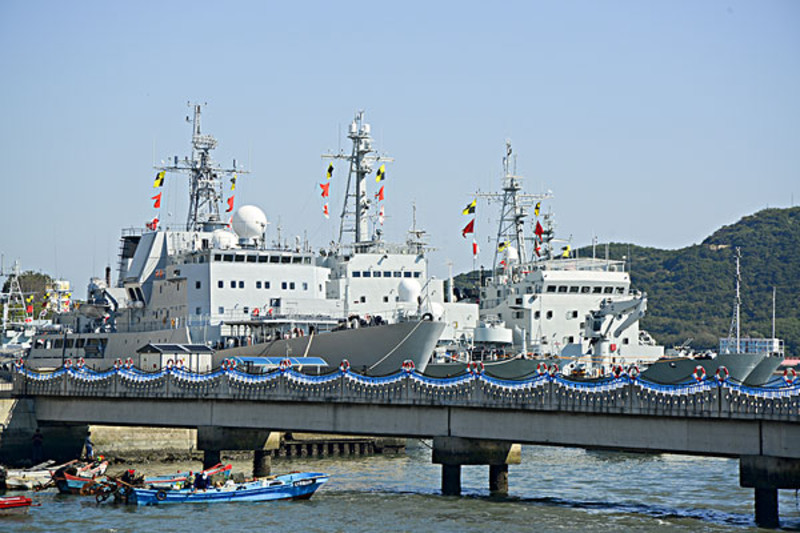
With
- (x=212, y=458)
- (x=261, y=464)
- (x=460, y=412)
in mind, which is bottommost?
(x=261, y=464)

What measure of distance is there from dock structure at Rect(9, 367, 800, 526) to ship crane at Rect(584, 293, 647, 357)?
26.2 m

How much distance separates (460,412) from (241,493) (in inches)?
300

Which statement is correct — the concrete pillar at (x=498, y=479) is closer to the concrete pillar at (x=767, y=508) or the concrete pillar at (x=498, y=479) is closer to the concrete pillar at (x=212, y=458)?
the concrete pillar at (x=767, y=508)

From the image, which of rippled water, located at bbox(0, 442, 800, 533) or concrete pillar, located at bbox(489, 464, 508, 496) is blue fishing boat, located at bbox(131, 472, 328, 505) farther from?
concrete pillar, located at bbox(489, 464, 508, 496)

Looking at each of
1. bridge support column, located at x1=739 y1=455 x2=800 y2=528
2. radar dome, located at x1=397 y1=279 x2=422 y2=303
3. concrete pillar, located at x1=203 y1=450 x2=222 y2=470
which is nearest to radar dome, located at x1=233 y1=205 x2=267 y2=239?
radar dome, located at x1=397 y1=279 x2=422 y2=303

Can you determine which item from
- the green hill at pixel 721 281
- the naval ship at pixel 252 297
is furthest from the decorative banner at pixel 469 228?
the green hill at pixel 721 281

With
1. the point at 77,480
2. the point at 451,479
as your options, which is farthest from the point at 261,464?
the point at 451,479

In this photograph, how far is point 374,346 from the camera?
1953 inches

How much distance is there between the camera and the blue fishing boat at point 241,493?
3672cm

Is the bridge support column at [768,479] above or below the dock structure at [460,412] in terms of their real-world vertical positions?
below

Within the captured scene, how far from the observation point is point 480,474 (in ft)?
152

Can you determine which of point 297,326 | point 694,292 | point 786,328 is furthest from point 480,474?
point 694,292

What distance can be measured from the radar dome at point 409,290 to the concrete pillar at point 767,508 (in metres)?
31.7

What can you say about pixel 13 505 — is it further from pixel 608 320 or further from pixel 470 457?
pixel 608 320
